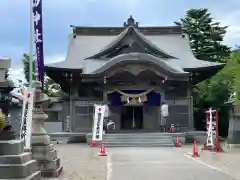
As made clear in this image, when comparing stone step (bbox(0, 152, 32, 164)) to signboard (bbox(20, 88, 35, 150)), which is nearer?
stone step (bbox(0, 152, 32, 164))

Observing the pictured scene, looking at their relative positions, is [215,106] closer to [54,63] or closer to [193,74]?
[193,74]

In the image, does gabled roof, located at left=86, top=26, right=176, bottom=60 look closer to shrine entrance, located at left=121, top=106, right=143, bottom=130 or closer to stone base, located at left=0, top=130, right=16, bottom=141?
shrine entrance, located at left=121, top=106, right=143, bottom=130

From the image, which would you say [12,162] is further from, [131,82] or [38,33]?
[131,82]

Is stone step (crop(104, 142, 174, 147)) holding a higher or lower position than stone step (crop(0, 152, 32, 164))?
lower

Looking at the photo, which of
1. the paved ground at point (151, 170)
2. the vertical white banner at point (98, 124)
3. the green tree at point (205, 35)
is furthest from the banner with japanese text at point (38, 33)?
the green tree at point (205, 35)

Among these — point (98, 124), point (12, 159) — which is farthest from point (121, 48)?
point (12, 159)

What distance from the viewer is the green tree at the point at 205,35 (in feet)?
171

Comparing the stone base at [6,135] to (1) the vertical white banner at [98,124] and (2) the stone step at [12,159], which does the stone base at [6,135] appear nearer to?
(2) the stone step at [12,159]

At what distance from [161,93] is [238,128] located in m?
8.39

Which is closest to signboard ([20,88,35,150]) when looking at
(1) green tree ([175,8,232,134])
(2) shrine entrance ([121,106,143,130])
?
(2) shrine entrance ([121,106,143,130])

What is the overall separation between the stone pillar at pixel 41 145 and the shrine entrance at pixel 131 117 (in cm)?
2157

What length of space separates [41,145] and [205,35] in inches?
1749

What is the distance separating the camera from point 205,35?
5419cm

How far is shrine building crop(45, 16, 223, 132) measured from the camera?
3189 cm
